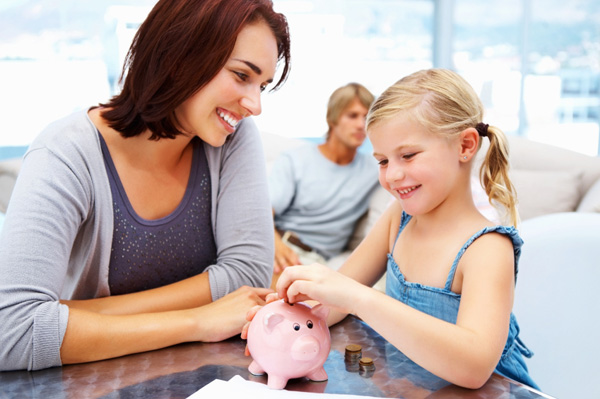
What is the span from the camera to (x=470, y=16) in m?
5.50

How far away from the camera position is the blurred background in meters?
4.66

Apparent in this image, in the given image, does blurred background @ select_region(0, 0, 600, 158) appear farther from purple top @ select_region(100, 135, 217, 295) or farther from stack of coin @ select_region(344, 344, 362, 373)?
stack of coin @ select_region(344, 344, 362, 373)

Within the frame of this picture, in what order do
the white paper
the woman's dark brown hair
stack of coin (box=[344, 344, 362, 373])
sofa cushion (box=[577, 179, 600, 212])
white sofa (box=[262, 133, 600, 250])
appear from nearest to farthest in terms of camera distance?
the white paper, stack of coin (box=[344, 344, 362, 373]), the woman's dark brown hair, sofa cushion (box=[577, 179, 600, 212]), white sofa (box=[262, 133, 600, 250])

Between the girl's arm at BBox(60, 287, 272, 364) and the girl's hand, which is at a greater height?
the girl's hand

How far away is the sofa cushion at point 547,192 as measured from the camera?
271 cm

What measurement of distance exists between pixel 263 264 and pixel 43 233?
1.55 ft

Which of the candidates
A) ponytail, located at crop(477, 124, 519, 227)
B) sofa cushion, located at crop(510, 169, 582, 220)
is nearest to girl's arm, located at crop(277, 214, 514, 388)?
ponytail, located at crop(477, 124, 519, 227)

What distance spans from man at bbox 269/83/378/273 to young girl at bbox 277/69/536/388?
6.08 ft

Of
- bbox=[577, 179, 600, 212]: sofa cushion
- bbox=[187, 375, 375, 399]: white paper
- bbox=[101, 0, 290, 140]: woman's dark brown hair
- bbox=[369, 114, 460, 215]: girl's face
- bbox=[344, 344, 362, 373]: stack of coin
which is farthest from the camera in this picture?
bbox=[577, 179, 600, 212]: sofa cushion

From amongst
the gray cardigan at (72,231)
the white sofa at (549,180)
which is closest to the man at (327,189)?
the white sofa at (549,180)

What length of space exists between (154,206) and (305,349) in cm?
59

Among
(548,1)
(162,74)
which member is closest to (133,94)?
(162,74)

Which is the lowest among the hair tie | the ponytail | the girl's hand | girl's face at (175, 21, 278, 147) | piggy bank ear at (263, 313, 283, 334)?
piggy bank ear at (263, 313, 283, 334)

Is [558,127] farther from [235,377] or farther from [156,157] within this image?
[235,377]
